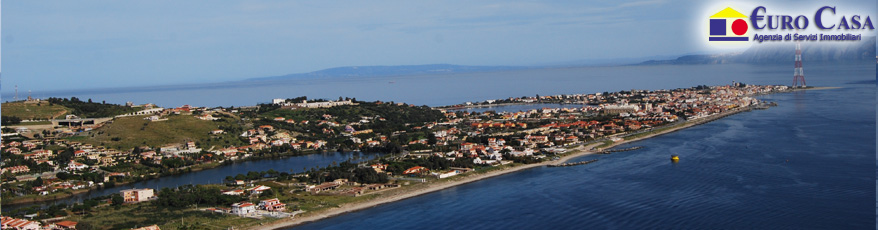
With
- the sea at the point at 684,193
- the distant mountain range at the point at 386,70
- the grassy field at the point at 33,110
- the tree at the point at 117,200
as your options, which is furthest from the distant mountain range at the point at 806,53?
the distant mountain range at the point at 386,70

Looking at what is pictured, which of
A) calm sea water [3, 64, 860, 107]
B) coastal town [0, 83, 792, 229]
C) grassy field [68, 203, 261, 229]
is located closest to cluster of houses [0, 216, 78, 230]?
coastal town [0, 83, 792, 229]

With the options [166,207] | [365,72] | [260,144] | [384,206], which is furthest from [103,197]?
[365,72]

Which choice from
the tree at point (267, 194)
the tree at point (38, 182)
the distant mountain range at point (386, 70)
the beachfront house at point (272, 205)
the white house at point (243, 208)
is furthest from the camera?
the distant mountain range at point (386, 70)

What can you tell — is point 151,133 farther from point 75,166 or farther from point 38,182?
point 38,182

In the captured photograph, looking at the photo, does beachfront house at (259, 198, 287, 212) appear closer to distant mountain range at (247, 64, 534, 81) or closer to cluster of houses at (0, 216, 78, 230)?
cluster of houses at (0, 216, 78, 230)

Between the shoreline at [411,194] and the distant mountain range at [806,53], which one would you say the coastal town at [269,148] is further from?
the distant mountain range at [806,53]
